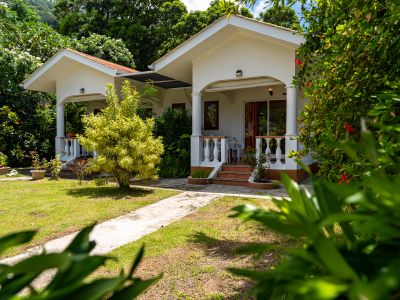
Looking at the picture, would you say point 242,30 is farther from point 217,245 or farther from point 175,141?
point 217,245

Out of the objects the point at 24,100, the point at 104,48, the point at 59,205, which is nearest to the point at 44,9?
the point at 104,48

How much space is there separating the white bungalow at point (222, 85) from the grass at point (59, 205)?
3436 mm

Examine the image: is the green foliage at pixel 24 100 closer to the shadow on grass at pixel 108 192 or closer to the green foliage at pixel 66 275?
the shadow on grass at pixel 108 192

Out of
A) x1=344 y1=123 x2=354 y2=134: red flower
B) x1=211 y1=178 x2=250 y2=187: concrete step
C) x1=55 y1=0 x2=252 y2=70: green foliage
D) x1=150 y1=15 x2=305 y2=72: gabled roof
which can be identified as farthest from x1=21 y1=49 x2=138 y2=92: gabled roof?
x1=55 y1=0 x2=252 y2=70: green foliage

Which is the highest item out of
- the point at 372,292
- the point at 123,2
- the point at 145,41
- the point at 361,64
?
the point at 123,2

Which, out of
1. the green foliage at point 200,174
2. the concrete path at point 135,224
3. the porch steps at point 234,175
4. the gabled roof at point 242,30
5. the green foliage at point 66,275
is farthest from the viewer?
the green foliage at point 200,174

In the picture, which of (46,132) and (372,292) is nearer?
(372,292)

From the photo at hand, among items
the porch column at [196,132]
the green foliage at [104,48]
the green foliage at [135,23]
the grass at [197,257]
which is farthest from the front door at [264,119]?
the green foliage at [135,23]

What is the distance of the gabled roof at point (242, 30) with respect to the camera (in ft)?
30.4

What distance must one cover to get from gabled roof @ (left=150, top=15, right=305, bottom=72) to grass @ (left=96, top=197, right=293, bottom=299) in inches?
219

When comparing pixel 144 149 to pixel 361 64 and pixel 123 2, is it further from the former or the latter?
pixel 123 2

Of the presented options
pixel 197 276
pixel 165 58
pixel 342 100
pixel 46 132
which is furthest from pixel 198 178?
pixel 46 132

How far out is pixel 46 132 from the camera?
16.8 m

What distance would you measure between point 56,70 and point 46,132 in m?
3.92
